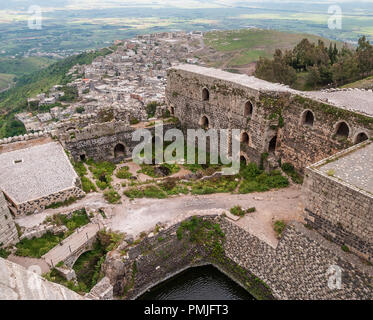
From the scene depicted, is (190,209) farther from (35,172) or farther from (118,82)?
(118,82)

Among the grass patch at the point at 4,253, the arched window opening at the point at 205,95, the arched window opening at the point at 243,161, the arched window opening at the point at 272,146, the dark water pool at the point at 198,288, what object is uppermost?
the arched window opening at the point at 205,95

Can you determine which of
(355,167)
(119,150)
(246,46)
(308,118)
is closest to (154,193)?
(119,150)

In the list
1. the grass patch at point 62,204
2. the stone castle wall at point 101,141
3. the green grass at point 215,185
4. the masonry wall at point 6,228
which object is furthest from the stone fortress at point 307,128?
the masonry wall at point 6,228

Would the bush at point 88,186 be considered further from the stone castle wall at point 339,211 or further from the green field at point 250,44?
the green field at point 250,44

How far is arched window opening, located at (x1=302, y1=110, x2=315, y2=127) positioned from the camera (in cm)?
1835

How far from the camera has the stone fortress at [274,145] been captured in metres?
12.4

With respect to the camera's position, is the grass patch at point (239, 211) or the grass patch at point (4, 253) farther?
the grass patch at point (239, 211)

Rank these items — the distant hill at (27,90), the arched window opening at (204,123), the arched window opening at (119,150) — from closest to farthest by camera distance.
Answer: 1. the arched window opening at (204,123)
2. the arched window opening at (119,150)
3. the distant hill at (27,90)

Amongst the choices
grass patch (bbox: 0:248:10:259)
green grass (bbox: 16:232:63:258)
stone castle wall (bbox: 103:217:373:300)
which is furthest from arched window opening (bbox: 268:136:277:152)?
grass patch (bbox: 0:248:10:259)

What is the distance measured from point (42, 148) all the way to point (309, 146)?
17391mm

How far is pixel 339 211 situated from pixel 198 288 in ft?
25.0

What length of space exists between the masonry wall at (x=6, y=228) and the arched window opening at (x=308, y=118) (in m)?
16.4

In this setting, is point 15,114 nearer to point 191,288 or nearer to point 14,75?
point 191,288

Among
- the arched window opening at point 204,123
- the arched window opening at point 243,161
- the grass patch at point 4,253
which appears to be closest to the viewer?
the grass patch at point 4,253
